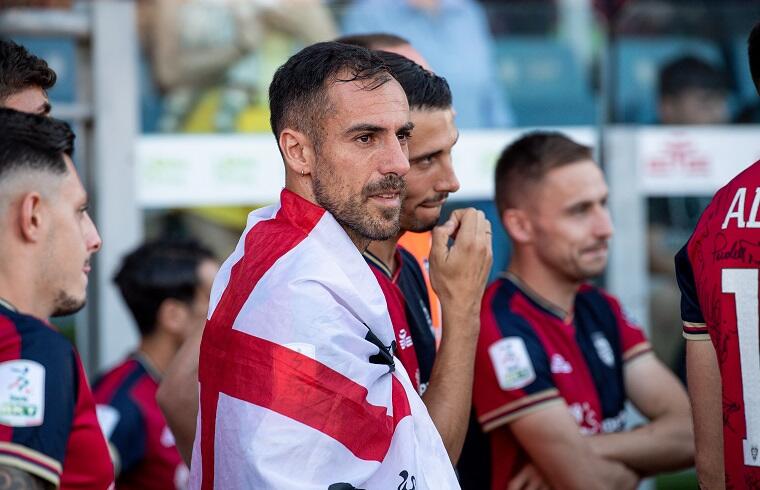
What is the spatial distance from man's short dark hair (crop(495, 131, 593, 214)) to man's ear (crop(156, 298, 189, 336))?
4.67 ft

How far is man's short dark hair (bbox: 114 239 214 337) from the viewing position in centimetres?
468

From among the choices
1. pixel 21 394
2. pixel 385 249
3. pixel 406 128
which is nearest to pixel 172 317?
pixel 385 249

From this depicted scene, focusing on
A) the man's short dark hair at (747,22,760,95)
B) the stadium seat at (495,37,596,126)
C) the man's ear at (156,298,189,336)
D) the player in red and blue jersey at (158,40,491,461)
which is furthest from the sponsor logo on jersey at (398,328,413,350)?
the stadium seat at (495,37,596,126)

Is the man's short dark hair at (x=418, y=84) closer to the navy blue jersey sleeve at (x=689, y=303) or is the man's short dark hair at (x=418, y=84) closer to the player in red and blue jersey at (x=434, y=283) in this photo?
the player in red and blue jersey at (x=434, y=283)

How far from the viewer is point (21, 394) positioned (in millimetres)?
2279

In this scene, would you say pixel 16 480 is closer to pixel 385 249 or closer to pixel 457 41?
pixel 385 249

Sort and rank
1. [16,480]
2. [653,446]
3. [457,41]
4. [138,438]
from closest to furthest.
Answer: [16,480] < [653,446] < [138,438] < [457,41]

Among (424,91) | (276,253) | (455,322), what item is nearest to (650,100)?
(424,91)

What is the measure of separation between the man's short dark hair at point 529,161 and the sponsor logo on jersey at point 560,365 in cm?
57

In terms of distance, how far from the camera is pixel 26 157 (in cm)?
255

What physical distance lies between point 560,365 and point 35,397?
1758 millimetres

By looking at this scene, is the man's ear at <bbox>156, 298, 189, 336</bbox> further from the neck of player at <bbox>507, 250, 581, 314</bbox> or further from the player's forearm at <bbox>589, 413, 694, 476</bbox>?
the player's forearm at <bbox>589, 413, 694, 476</bbox>

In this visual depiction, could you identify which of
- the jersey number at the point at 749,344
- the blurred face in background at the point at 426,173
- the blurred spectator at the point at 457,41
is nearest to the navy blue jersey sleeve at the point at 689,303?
the jersey number at the point at 749,344

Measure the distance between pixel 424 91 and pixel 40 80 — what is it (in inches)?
37.6
